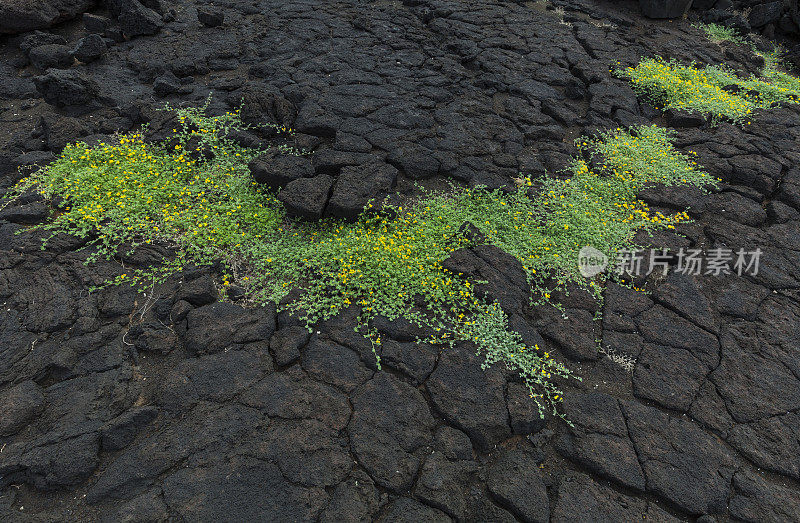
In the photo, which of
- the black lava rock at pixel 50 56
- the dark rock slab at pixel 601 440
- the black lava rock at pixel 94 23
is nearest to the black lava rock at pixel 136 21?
the black lava rock at pixel 94 23

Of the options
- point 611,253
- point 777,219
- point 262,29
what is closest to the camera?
point 611,253

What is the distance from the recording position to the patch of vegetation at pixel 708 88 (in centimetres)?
631

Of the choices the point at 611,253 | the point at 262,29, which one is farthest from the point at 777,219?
the point at 262,29

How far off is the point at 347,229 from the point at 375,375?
4.80 feet

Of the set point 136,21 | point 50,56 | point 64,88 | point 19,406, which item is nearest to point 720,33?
point 136,21

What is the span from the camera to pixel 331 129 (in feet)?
17.3

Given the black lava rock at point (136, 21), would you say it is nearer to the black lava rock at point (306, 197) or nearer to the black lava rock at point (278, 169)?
the black lava rock at point (278, 169)

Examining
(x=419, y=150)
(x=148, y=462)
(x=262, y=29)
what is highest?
(x=262, y=29)

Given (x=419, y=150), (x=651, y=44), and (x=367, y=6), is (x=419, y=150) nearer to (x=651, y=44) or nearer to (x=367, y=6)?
(x=367, y=6)

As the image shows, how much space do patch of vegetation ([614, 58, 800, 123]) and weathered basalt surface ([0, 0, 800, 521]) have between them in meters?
0.84

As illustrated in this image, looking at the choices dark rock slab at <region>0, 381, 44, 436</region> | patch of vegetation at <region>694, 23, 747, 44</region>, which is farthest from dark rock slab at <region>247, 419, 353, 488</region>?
patch of vegetation at <region>694, 23, 747, 44</region>

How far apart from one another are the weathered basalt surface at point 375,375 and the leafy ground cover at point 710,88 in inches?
32.8

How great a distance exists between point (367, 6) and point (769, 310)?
7.23 metres

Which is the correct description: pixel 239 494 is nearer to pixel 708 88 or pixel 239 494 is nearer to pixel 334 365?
pixel 334 365
